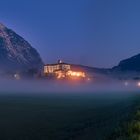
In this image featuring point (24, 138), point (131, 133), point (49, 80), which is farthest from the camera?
point (49, 80)

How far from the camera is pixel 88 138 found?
2558cm

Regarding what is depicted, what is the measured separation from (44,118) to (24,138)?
11280 mm

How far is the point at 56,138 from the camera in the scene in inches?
1007

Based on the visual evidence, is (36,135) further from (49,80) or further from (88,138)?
(49,80)

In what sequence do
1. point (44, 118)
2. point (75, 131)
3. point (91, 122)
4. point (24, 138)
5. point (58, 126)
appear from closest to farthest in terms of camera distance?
point (24, 138)
point (75, 131)
point (58, 126)
point (91, 122)
point (44, 118)

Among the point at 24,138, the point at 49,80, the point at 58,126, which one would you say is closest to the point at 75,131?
the point at 58,126

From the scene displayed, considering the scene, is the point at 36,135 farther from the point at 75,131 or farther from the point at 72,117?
the point at 72,117

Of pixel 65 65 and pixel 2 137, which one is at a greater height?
pixel 65 65

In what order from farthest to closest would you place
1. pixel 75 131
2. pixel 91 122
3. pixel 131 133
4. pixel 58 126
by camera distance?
pixel 91 122 → pixel 58 126 → pixel 75 131 → pixel 131 133

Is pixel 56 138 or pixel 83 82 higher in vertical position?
pixel 83 82

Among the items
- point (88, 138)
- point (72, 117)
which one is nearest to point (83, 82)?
point (72, 117)

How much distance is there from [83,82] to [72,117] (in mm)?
156554

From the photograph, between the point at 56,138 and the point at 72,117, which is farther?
the point at 72,117

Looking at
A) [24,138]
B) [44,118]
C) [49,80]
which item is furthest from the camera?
[49,80]
